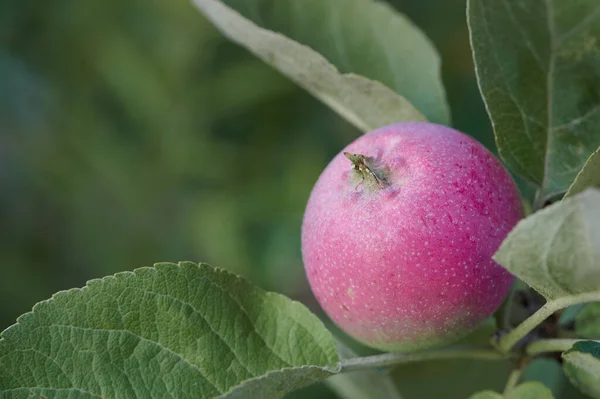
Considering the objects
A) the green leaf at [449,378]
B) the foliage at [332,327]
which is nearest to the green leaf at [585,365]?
the foliage at [332,327]

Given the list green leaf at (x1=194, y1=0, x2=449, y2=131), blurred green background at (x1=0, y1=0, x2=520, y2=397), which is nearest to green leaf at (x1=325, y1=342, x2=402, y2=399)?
green leaf at (x1=194, y1=0, x2=449, y2=131)

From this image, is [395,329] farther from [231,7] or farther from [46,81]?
[46,81]

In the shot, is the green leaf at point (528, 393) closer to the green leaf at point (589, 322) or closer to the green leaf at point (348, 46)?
the green leaf at point (589, 322)

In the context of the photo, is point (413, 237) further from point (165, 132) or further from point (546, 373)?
point (165, 132)

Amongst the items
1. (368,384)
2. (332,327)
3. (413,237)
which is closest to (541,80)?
(413,237)

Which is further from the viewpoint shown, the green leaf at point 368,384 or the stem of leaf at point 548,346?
the green leaf at point 368,384
